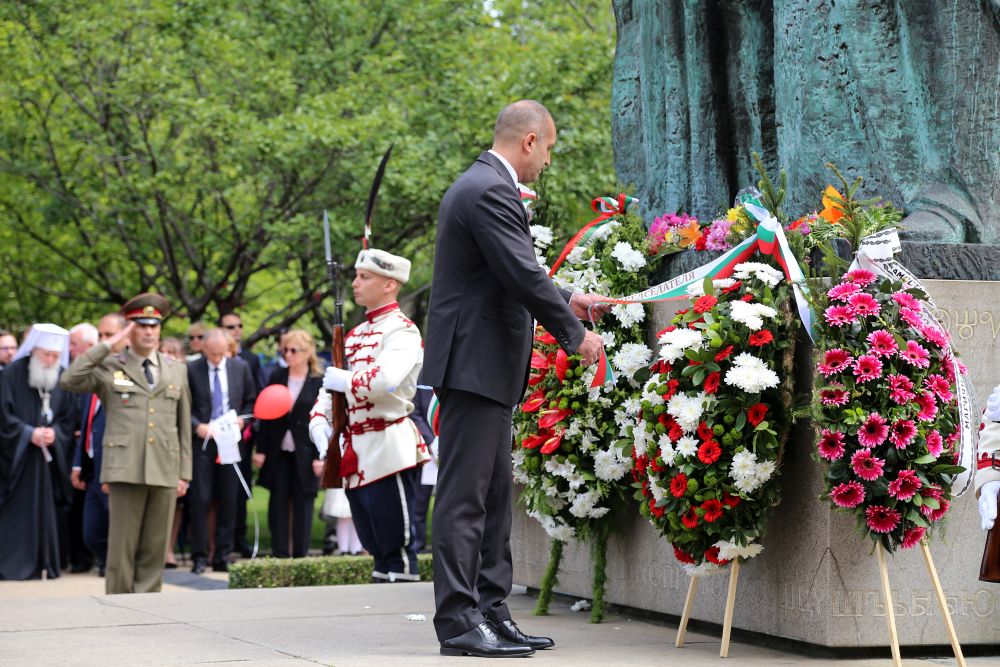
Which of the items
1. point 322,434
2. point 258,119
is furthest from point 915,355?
point 258,119

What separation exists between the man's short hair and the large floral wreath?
0.93 m

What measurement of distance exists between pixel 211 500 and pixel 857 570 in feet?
29.4

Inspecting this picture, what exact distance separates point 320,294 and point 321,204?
1742mm

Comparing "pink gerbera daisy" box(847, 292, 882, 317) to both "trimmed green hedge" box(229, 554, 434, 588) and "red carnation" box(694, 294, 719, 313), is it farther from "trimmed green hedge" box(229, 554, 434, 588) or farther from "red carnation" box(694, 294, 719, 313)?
"trimmed green hedge" box(229, 554, 434, 588)

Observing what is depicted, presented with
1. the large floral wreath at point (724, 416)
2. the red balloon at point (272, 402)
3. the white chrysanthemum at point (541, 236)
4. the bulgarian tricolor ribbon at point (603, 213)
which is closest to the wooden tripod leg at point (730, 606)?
the large floral wreath at point (724, 416)

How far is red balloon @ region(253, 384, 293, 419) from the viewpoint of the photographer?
12.8 m

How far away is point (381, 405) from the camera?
27.9 ft

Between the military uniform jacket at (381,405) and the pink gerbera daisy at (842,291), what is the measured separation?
3.28 metres

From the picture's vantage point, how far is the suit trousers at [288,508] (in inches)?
534

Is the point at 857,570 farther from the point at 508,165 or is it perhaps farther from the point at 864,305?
the point at 508,165

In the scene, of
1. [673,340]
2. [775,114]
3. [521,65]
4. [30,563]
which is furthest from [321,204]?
[673,340]

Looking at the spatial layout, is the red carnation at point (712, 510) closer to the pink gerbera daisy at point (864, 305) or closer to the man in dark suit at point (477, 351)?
the man in dark suit at point (477, 351)

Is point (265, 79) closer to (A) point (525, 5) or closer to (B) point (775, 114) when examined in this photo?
(A) point (525, 5)

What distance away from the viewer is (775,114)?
7.59m
